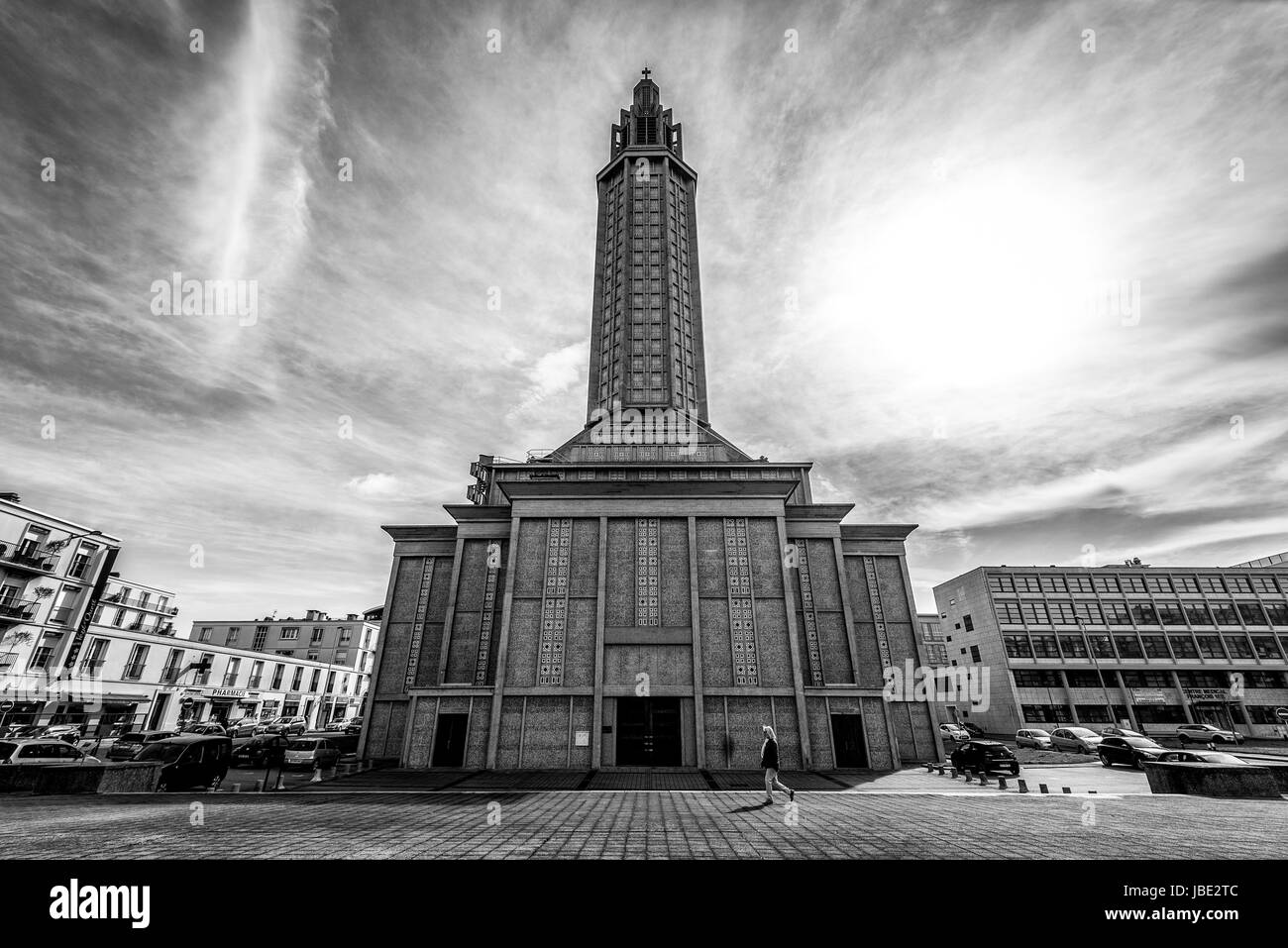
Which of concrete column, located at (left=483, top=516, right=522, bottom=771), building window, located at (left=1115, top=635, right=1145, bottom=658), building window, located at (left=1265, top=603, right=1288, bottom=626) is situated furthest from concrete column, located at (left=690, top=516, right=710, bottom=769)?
building window, located at (left=1265, top=603, right=1288, bottom=626)

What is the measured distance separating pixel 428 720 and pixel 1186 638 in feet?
236

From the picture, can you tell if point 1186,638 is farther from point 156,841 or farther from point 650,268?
point 156,841

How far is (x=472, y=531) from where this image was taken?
1369 inches

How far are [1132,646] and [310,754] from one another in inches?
2839

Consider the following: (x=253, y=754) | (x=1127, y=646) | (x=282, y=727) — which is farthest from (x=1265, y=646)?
(x=282, y=727)

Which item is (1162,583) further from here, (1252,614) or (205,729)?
(205,729)

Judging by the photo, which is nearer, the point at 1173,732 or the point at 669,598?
the point at 669,598

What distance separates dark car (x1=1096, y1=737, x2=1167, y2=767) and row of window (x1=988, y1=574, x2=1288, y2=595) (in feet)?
98.4

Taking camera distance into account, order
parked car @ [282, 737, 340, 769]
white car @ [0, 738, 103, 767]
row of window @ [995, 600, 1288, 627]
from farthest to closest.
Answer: row of window @ [995, 600, 1288, 627] → parked car @ [282, 737, 340, 769] → white car @ [0, 738, 103, 767]

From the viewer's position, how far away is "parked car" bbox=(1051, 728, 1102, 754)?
1350 inches

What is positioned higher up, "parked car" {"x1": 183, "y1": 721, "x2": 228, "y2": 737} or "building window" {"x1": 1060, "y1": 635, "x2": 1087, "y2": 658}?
"building window" {"x1": 1060, "y1": 635, "x2": 1087, "y2": 658}

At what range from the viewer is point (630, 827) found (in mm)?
10492

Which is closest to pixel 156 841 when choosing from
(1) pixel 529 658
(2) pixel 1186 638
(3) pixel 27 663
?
(1) pixel 529 658

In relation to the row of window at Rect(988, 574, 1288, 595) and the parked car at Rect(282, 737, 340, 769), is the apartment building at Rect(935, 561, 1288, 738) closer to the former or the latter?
the row of window at Rect(988, 574, 1288, 595)
